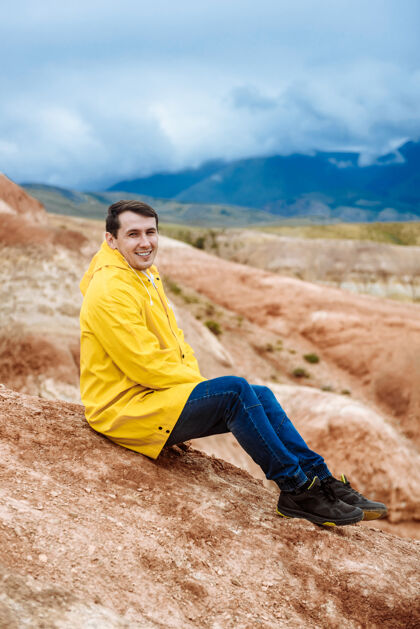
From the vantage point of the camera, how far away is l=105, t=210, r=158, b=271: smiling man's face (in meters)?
4.54

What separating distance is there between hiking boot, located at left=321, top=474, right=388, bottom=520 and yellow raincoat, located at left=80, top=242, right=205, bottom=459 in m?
1.42

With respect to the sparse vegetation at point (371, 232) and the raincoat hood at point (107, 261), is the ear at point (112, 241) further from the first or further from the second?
the sparse vegetation at point (371, 232)

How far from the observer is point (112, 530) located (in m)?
3.80

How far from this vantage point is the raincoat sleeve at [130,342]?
409 centimetres

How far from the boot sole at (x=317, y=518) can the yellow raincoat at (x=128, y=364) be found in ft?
3.91

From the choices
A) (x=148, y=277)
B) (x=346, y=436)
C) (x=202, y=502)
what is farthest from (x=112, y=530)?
(x=346, y=436)

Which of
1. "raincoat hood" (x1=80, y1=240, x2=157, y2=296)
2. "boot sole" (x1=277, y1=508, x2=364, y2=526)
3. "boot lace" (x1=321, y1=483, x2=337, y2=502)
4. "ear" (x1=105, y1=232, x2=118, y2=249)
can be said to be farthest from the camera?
"ear" (x1=105, y1=232, x2=118, y2=249)

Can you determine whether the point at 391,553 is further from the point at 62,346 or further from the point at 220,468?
the point at 62,346

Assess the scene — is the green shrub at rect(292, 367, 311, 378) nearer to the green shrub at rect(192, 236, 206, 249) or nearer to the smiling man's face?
the smiling man's face

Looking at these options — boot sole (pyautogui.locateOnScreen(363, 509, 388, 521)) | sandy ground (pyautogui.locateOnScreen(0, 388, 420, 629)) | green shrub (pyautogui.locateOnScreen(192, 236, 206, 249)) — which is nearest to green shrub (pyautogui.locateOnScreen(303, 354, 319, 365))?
sandy ground (pyautogui.locateOnScreen(0, 388, 420, 629))

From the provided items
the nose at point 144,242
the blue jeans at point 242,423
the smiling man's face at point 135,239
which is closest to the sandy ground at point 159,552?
the blue jeans at point 242,423

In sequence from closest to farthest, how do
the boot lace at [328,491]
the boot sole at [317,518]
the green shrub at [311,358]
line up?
1. the boot sole at [317,518]
2. the boot lace at [328,491]
3. the green shrub at [311,358]

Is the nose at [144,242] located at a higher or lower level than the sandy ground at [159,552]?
higher

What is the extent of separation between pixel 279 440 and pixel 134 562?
4.40ft
